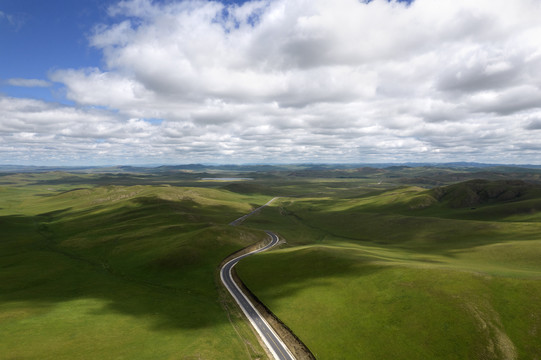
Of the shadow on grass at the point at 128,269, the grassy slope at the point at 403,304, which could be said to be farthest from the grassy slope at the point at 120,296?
the grassy slope at the point at 403,304

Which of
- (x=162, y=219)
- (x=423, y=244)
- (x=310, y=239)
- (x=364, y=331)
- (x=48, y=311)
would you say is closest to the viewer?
(x=364, y=331)

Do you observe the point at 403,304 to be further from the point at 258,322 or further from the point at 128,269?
the point at 128,269

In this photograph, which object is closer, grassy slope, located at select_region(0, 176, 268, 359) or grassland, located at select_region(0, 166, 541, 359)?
grassland, located at select_region(0, 166, 541, 359)

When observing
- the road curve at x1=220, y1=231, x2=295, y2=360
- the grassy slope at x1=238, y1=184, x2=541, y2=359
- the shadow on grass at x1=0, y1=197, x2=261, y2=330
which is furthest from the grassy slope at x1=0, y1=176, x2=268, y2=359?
the grassy slope at x1=238, y1=184, x2=541, y2=359

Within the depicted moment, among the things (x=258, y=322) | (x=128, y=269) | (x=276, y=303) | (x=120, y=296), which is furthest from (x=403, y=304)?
(x=128, y=269)

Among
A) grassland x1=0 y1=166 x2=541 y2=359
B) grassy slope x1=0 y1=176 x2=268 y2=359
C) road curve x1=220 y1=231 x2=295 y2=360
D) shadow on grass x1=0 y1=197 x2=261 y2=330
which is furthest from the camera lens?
shadow on grass x1=0 y1=197 x2=261 y2=330

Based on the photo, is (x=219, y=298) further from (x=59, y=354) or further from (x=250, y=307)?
(x=59, y=354)

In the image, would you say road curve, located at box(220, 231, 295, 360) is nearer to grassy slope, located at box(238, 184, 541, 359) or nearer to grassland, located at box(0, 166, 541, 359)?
grassland, located at box(0, 166, 541, 359)

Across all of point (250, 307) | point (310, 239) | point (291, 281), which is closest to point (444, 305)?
point (291, 281)

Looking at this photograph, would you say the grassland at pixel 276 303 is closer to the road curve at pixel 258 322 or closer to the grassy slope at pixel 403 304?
the grassy slope at pixel 403 304
